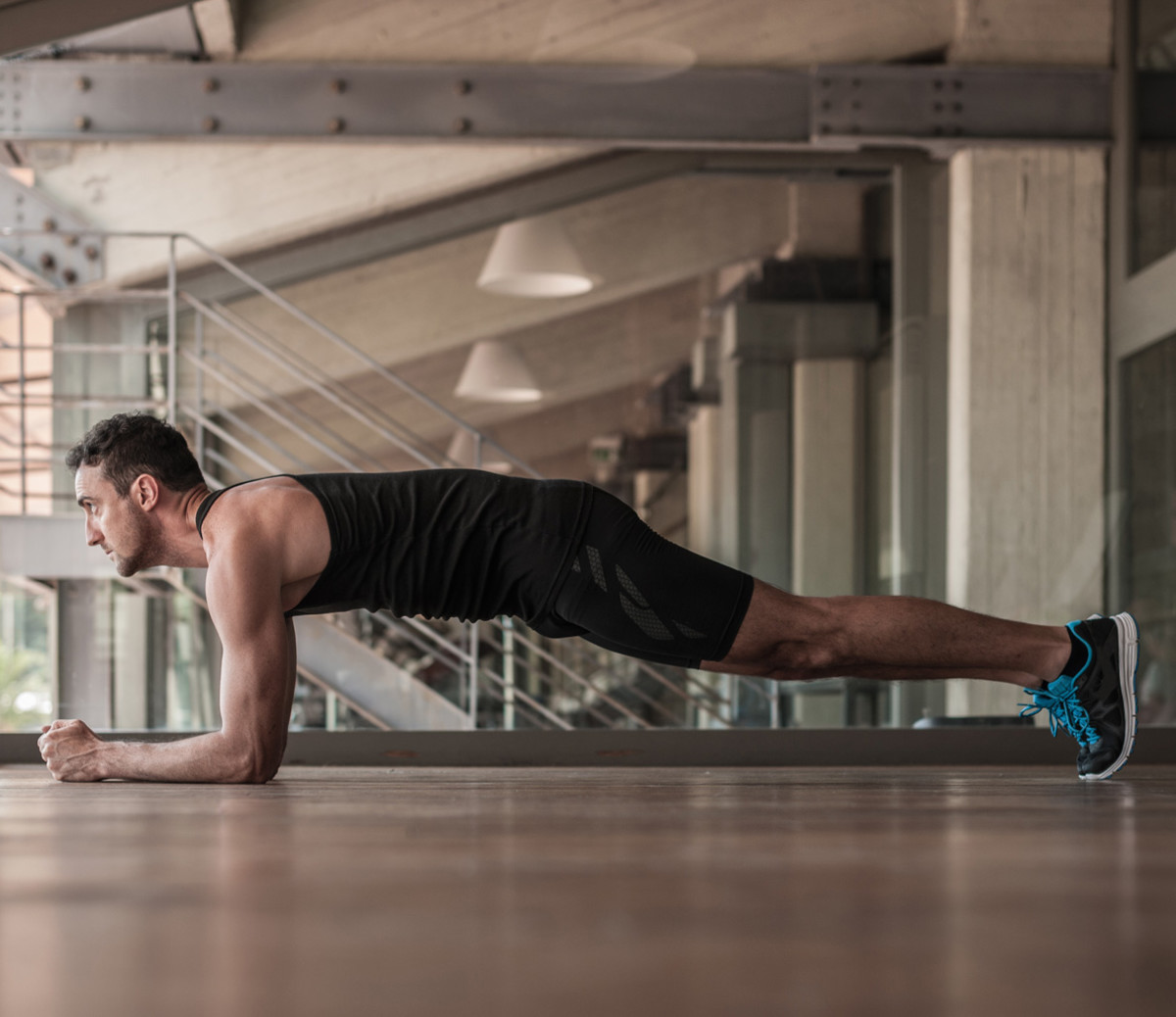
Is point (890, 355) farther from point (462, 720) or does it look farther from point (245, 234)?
point (245, 234)

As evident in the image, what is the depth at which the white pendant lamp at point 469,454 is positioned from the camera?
370 centimetres

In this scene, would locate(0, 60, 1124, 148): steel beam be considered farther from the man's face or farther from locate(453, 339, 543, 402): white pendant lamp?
the man's face

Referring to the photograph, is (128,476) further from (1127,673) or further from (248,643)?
(1127,673)

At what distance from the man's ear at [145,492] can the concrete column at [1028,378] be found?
2528 millimetres

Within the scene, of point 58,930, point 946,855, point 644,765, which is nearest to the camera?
point 58,930

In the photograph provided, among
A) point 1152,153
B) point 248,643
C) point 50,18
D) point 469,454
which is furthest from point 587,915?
point 1152,153

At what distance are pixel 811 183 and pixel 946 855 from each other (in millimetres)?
3329

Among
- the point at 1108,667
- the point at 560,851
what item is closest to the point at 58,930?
the point at 560,851

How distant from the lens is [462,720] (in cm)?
368

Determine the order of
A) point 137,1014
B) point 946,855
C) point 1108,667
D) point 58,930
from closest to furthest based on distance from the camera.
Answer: point 137,1014 < point 58,930 < point 946,855 < point 1108,667

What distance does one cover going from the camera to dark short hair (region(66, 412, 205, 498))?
2.16 metres

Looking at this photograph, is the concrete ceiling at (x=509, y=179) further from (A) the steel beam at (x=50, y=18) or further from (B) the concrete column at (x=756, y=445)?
(A) the steel beam at (x=50, y=18)

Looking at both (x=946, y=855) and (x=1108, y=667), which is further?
(x=1108, y=667)

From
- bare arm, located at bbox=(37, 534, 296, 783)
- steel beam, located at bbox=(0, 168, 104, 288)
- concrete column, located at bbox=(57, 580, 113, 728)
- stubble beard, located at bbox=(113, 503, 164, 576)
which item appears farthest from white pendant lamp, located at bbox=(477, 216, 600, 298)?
bare arm, located at bbox=(37, 534, 296, 783)
